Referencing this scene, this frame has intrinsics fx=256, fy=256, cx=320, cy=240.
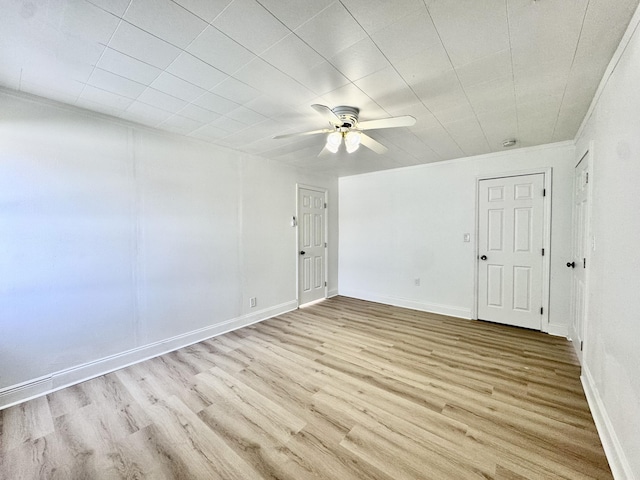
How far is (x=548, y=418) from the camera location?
70.5 inches

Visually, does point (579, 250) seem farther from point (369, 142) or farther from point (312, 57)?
point (312, 57)

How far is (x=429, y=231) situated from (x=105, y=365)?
175 inches

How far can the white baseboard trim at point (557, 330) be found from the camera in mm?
3164

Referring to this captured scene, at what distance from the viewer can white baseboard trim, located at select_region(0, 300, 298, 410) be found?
2.03 metres

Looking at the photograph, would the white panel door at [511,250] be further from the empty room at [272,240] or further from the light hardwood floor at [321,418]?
the light hardwood floor at [321,418]

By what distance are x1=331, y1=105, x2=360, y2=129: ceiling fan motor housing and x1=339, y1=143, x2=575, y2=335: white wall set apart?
7.95 ft

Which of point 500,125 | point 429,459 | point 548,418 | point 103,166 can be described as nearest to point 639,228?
point 548,418

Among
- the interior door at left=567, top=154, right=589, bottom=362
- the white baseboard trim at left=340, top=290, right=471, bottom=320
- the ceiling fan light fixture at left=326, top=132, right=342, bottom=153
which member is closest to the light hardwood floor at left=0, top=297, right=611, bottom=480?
the interior door at left=567, top=154, right=589, bottom=362

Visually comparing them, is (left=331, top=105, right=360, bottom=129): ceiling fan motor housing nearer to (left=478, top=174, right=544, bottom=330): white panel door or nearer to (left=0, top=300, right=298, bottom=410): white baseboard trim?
(left=478, top=174, right=544, bottom=330): white panel door

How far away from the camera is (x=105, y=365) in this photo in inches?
96.3

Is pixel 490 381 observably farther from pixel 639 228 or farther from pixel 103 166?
pixel 103 166

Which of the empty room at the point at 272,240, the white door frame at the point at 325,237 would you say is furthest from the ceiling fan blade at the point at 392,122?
the white door frame at the point at 325,237

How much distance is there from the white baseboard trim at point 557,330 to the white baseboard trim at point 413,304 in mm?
900

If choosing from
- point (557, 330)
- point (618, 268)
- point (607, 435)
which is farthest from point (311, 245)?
point (607, 435)
